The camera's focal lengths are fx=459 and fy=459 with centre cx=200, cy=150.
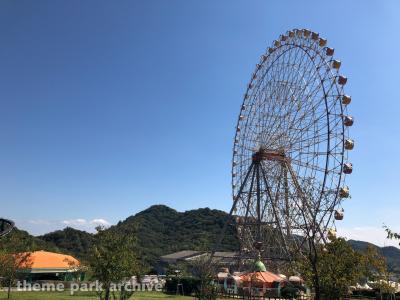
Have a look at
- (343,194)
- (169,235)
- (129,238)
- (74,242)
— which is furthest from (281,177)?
(169,235)

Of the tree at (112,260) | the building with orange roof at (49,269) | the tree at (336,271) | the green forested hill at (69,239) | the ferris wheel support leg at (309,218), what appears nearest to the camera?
the tree at (336,271)

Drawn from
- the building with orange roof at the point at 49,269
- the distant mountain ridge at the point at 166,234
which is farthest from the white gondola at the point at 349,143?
the distant mountain ridge at the point at 166,234

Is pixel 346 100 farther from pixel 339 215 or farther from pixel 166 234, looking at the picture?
pixel 166 234

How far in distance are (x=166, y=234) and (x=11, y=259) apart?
11078cm

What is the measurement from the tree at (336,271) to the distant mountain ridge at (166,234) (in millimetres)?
75218

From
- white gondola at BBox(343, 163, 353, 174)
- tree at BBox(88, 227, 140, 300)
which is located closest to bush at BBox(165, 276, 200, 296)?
white gondola at BBox(343, 163, 353, 174)

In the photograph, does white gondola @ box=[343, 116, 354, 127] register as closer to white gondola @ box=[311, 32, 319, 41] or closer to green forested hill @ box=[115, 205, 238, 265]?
white gondola @ box=[311, 32, 319, 41]

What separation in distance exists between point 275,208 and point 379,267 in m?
12.3

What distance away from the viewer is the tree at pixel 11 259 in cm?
3778

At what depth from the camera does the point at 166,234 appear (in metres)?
148

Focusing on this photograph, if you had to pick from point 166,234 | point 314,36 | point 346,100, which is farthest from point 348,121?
point 166,234

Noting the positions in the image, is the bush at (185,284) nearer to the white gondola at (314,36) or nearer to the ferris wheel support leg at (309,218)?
the ferris wheel support leg at (309,218)

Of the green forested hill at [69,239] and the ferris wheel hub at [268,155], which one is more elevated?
the ferris wheel hub at [268,155]

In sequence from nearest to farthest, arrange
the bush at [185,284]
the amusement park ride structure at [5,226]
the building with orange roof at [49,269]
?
the amusement park ride structure at [5,226] → the bush at [185,284] → the building with orange roof at [49,269]
